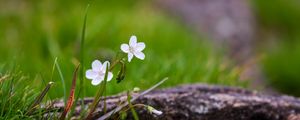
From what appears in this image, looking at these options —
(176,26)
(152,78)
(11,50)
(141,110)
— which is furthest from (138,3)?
(141,110)

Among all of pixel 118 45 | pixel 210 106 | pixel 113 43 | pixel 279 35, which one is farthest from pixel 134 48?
pixel 279 35

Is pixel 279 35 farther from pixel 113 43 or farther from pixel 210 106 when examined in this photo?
pixel 210 106

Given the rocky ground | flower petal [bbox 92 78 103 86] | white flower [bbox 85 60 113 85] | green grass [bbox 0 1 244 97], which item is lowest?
the rocky ground

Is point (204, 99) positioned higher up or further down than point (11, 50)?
further down

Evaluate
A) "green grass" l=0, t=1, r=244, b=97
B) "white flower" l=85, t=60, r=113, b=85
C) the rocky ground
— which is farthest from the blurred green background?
"white flower" l=85, t=60, r=113, b=85

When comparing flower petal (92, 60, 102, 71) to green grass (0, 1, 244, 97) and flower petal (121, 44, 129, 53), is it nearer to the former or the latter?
flower petal (121, 44, 129, 53)

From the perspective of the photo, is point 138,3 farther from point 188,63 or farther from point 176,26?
point 188,63

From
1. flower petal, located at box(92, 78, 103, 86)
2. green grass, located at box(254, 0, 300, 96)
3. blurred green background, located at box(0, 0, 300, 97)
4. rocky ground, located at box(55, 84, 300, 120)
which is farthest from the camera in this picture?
green grass, located at box(254, 0, 300, 96)

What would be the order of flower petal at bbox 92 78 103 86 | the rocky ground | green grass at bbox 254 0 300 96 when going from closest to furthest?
flower petal at bbox 92 78 103 86 → the rocky ground → green grass at bbox 254 0 300 96

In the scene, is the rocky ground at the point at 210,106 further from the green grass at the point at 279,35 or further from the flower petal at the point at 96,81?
the green grass at the point at 279,35
